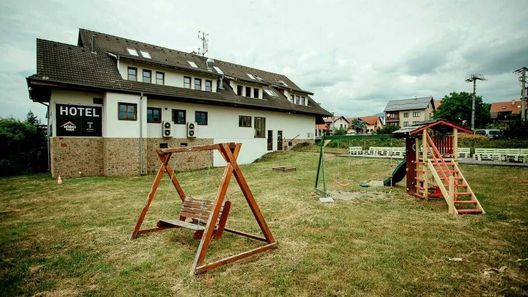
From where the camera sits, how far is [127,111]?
63.3ft

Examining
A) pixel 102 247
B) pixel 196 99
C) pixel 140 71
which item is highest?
pixel 140 71

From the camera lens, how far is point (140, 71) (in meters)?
21.4

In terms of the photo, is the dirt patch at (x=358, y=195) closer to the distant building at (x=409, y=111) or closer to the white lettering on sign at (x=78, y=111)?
the white lettering on sign at (x=78, y=111)

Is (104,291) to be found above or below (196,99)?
below

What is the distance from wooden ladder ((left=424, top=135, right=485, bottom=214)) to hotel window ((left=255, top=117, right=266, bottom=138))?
1977 centimetres

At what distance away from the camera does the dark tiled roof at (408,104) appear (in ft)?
255

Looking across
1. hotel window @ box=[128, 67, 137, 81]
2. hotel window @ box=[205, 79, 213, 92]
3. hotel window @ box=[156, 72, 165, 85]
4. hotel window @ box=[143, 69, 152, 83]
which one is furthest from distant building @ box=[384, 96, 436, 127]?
hotel window @ box=[128, 67, 137, 81]

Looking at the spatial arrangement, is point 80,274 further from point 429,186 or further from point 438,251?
point 429,186

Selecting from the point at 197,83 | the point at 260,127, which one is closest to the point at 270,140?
the point at 260,127

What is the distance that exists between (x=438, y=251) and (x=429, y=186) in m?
6.31

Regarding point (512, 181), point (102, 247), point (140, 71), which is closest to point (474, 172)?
point (512, 181)

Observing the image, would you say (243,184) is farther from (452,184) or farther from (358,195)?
(358,195)

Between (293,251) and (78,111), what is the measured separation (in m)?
18.6

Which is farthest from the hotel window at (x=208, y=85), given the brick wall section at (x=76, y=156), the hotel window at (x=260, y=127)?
the brick wall section at (x=76, y=156)
